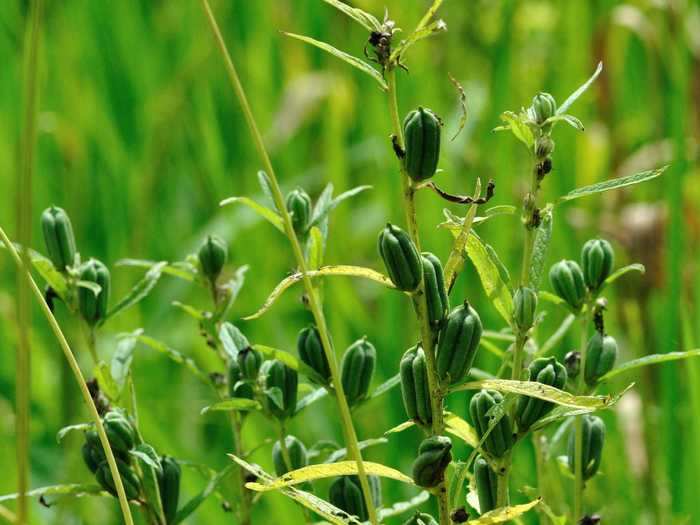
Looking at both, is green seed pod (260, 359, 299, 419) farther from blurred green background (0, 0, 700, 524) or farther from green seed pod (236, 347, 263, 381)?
blurred green background (0, 0, 700, 524)

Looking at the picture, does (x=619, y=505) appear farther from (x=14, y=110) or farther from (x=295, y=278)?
(x=14, y=110)

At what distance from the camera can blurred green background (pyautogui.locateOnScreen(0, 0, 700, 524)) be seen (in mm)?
939

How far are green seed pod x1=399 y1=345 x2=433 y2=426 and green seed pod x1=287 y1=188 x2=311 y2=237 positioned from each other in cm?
11

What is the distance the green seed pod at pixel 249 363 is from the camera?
0.40m

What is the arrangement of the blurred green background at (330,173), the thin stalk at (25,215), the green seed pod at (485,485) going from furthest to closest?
the blurred green background at (330,173) → the green seed pod at (485,485) → the thin stalk at (25,215)

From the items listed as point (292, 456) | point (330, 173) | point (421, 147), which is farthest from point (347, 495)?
point (330, 173)

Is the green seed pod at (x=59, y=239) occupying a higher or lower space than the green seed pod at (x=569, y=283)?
higher

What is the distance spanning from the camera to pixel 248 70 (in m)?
1.57

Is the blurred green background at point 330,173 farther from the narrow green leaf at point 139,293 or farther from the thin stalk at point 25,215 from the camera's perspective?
the thin stalk at point 25,215

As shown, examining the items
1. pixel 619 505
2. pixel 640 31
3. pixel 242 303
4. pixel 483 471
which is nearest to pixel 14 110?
pixel 242 303

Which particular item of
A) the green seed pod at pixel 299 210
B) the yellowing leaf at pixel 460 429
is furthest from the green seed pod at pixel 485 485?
the green seed pod at pixel 299 210

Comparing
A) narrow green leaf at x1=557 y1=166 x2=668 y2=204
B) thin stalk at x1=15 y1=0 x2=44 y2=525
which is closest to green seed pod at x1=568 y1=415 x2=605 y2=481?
narrow green leaf at x1=557 y1=166 x2=668 y2=204

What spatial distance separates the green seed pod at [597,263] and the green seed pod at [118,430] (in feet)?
0.59

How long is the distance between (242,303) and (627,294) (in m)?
0.47
